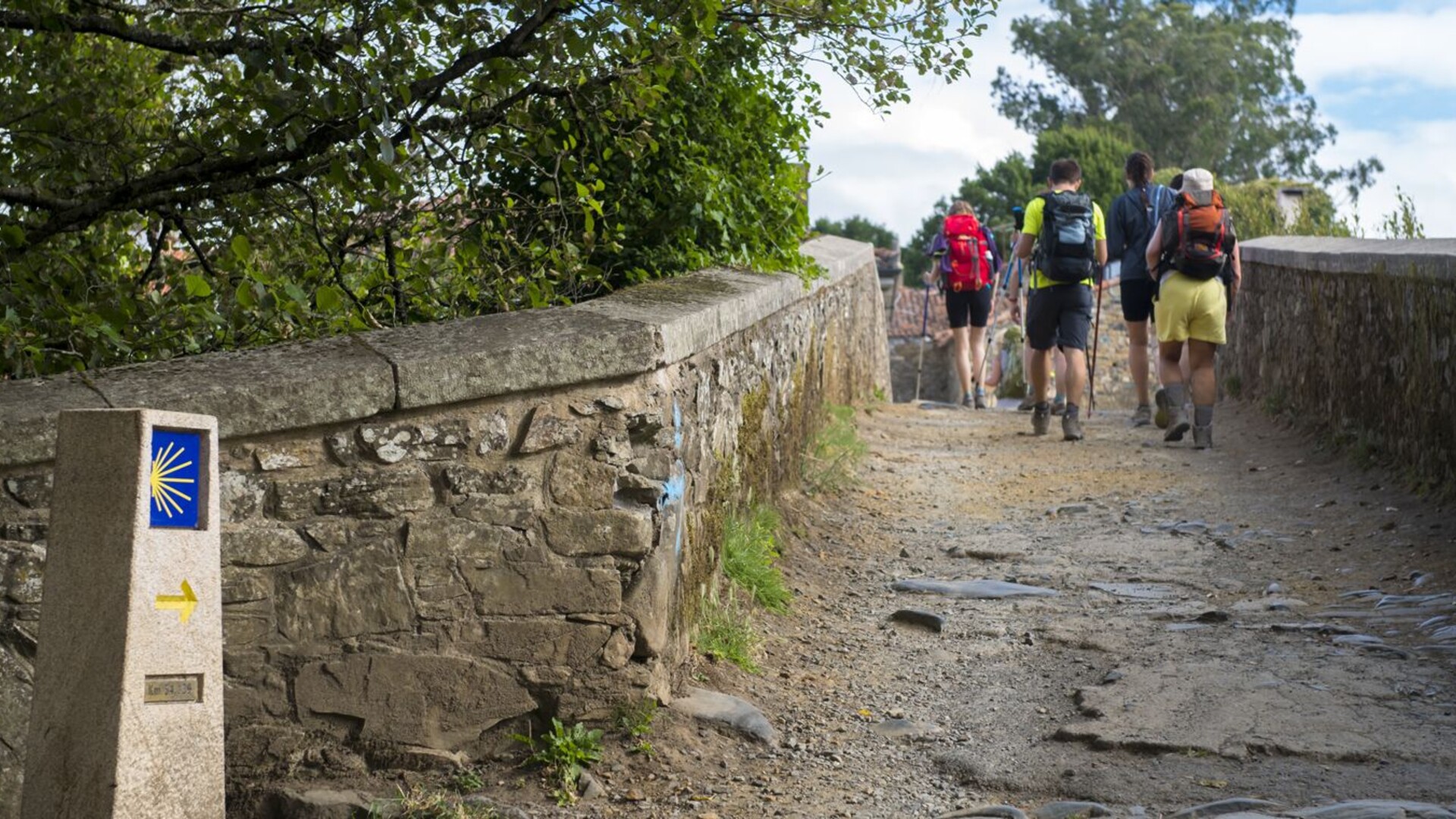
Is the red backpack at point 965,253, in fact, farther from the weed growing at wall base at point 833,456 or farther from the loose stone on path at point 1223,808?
the loose stone on path at point 1223,808

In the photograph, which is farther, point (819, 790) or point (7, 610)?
point (819, 790)

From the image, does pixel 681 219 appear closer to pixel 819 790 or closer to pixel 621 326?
pixel 621 326

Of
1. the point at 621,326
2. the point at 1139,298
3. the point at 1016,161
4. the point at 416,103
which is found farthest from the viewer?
the point at 1016,161

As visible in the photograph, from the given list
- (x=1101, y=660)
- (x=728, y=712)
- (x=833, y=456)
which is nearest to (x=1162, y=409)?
(x=833, y=456)

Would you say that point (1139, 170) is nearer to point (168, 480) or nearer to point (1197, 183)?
point (1197, 183)

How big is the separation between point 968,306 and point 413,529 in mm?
9022

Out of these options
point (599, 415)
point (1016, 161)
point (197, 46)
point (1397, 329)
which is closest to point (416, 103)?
point (197, 46)

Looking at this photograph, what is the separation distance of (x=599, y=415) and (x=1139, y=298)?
6684 mm

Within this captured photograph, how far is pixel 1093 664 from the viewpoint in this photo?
480cm

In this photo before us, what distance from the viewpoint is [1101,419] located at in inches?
448

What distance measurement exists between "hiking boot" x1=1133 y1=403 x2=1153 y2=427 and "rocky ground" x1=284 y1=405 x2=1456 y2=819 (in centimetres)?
252

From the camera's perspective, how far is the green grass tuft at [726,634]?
4.46m

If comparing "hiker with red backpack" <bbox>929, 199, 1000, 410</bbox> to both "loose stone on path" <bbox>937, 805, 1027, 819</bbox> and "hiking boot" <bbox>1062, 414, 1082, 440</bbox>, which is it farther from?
"loose stone on path" <bbox>937, 805, 1027, 819</bbox>

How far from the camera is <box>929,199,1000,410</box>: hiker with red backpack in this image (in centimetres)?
1168
